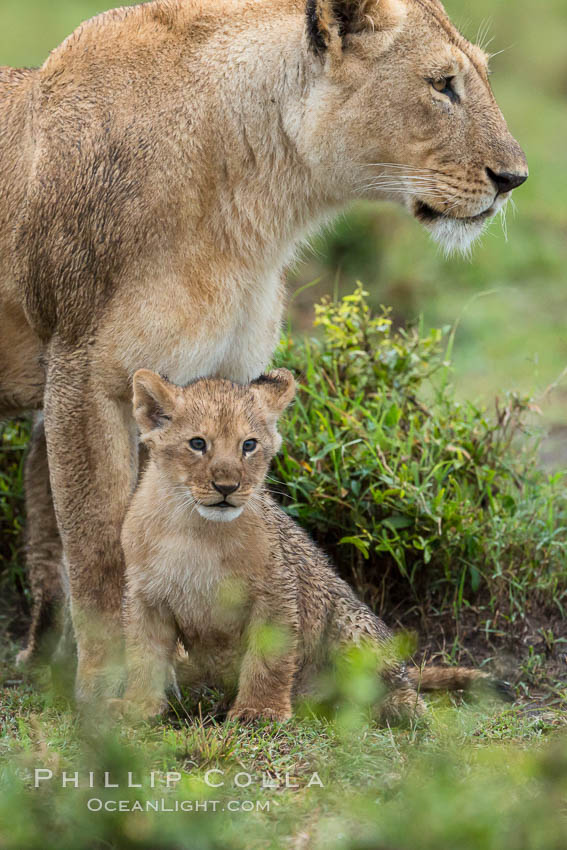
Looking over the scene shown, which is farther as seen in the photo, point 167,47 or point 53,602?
point 53,602

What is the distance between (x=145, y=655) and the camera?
13.6 ft

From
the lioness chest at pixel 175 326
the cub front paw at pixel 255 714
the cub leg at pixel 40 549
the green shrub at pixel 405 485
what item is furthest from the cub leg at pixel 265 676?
the cub leg at pixel 40 549

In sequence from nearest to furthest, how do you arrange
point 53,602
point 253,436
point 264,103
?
point 253,436 → point 264,103 → point 53,602

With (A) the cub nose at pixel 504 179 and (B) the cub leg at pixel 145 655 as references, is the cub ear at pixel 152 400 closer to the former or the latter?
(B) the cub leg at pixel 145 655

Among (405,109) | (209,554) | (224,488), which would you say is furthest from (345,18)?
(209,554)

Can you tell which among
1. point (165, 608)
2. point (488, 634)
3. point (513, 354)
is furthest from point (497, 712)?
point (513, 354)

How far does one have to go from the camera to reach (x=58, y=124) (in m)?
4.50

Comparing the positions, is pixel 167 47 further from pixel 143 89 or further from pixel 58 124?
pixel 58 124

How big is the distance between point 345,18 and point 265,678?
7.36ft

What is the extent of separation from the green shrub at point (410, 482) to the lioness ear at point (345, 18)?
1.76 m

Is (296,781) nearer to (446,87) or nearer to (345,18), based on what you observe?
(446,87)

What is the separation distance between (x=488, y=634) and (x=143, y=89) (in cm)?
265

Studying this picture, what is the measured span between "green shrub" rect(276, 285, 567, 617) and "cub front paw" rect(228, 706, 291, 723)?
118cm

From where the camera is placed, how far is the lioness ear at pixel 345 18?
4.18 metres
